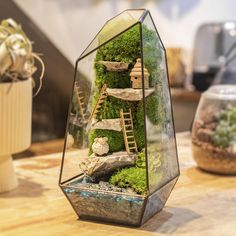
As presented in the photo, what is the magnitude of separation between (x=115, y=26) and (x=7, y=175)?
16.1 inches

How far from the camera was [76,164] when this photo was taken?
94 centimetres

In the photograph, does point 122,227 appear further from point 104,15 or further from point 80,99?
point 104,15

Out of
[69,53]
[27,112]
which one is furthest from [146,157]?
[69,53]

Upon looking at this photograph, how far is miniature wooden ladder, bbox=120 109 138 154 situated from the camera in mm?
886

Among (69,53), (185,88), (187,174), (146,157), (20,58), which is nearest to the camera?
(146,157)

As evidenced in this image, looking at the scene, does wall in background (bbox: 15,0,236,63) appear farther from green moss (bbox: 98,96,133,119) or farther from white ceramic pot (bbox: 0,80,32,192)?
green moss (bbox: 98,96,133,119)

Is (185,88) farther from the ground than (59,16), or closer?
closer

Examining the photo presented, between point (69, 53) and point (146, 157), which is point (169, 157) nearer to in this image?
point (146, 157)

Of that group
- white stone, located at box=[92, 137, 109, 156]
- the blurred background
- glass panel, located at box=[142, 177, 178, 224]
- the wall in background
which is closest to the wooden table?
glass panel, located at box=[142, 177, 178, 224]

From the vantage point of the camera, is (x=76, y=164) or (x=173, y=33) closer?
(x=76, y=164)

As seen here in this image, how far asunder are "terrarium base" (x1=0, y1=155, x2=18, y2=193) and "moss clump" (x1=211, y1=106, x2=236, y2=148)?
17.4 inches

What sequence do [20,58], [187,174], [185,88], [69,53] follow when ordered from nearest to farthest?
[20,58], [187,174], [69,53], [185,88]

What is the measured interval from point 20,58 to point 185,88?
1.54 meters

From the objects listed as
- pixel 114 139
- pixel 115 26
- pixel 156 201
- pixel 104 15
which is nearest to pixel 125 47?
pixel 115 26
